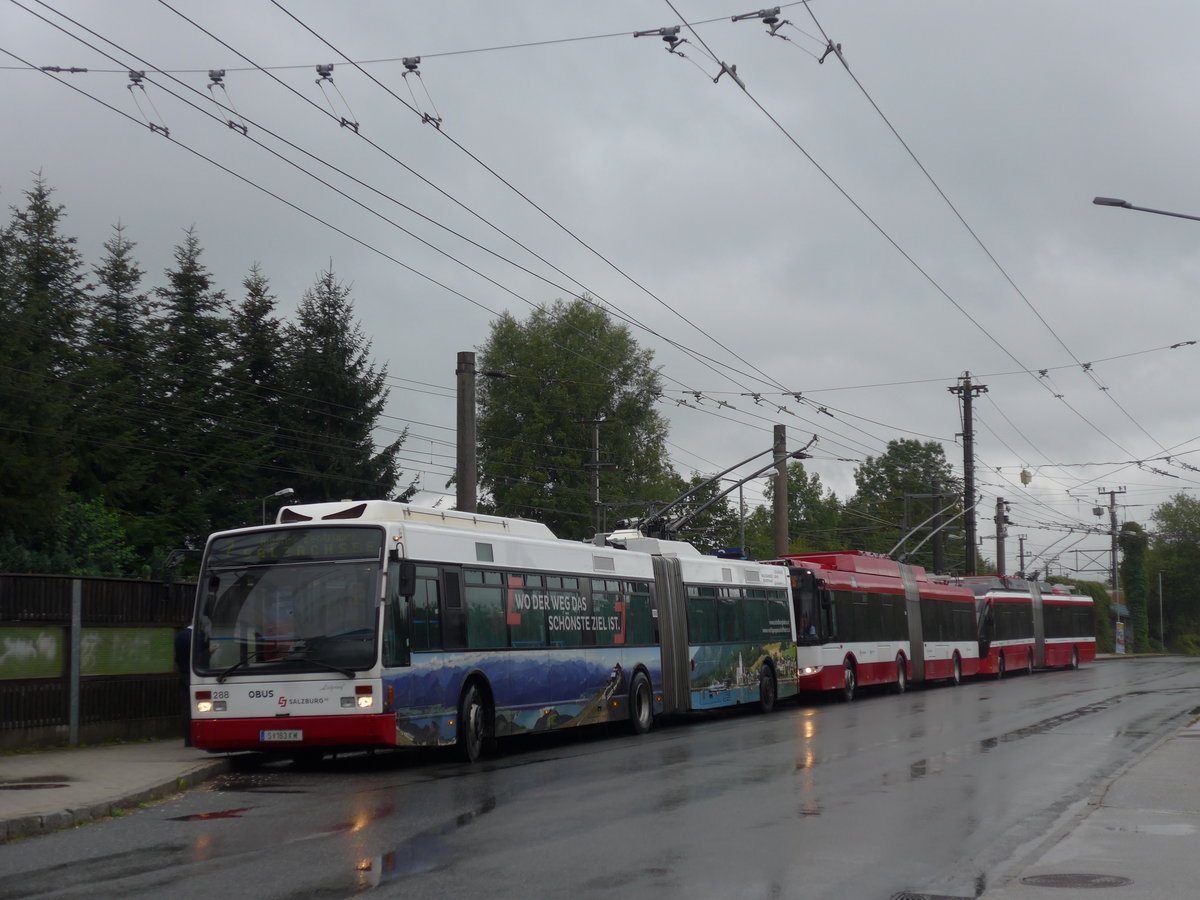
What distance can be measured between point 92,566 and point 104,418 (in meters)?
19.7

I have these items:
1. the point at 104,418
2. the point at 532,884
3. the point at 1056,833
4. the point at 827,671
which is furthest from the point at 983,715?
the point at 104,418

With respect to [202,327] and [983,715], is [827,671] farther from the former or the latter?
[202,327]

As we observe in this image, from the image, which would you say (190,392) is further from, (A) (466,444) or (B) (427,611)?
(B) (427,611)

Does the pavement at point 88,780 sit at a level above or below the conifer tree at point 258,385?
below

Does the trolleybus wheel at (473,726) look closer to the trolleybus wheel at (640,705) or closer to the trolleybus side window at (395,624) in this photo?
the trolleybus side window at (395,624)

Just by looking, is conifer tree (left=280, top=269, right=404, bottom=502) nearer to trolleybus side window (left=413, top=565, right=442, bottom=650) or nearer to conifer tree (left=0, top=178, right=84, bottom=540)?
conifer tree (left=0, top=178, right=84, bottom=540)

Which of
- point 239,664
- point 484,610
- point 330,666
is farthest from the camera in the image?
point 484,610

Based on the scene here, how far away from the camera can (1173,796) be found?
12695mm

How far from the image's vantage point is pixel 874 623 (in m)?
35.7

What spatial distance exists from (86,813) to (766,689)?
741 inches

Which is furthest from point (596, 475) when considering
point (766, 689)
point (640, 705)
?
point (640, 705)

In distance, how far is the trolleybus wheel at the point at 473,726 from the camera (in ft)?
55.2

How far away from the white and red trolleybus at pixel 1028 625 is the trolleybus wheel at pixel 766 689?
1796cm

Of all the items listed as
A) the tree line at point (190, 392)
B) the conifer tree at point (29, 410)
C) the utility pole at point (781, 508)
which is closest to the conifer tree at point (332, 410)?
the tree line at point (190, 392)
